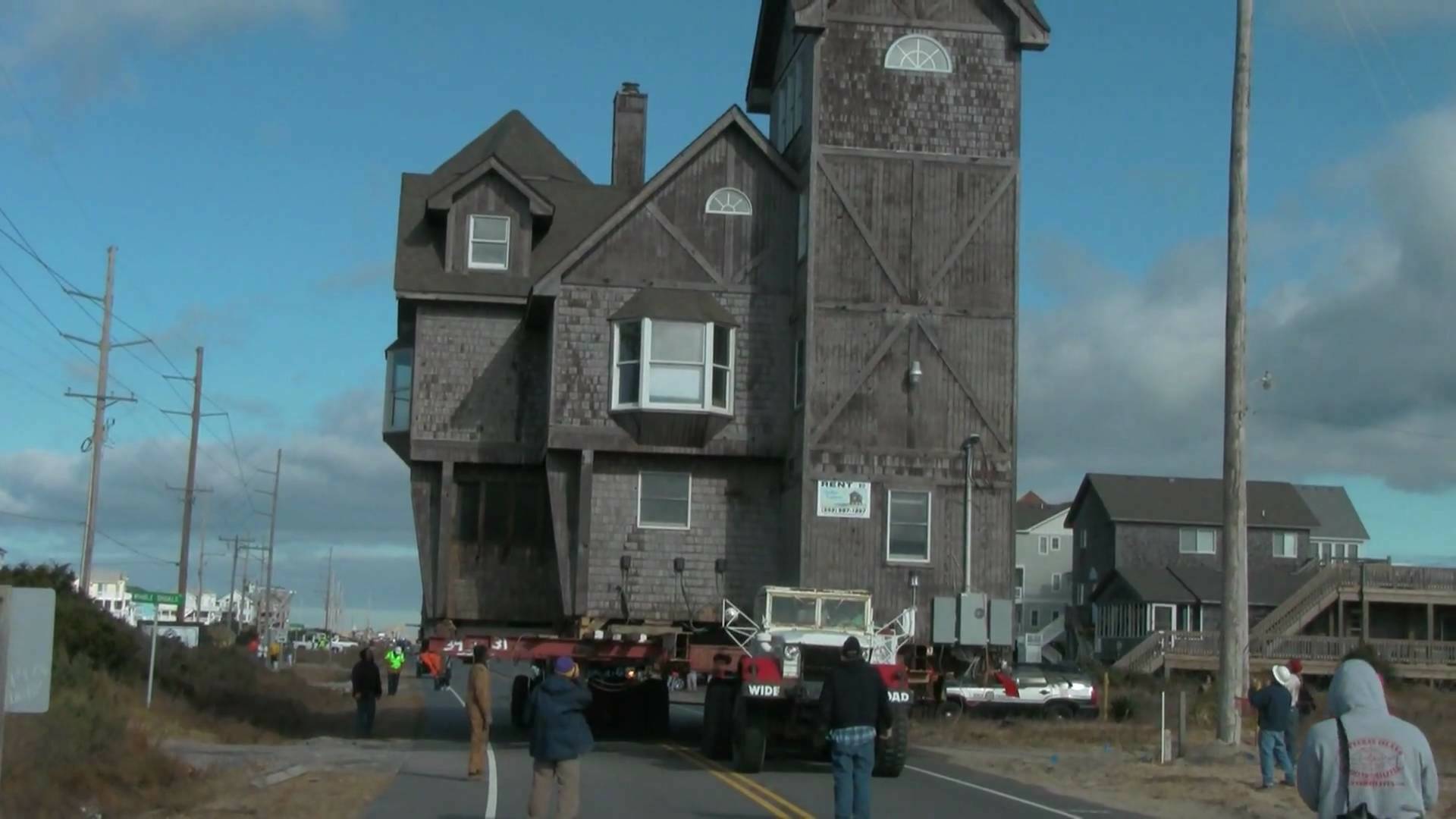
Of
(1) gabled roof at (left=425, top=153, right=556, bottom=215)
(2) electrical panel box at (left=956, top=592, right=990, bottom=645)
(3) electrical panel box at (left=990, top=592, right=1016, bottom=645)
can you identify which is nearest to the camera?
(2) electrical panel box at (left=956, top=592, right=990, bottom=645)

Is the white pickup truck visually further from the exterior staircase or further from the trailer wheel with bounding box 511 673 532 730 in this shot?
the exterior staircase

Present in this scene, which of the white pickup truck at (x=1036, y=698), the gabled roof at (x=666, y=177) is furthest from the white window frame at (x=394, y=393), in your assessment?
the white pickup truck at (x=1036, y=698)

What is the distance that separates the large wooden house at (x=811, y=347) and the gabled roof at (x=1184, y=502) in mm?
52406

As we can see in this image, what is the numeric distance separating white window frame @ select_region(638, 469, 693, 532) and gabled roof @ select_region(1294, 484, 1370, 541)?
67.0 meters

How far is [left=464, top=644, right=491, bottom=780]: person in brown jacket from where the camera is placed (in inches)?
862

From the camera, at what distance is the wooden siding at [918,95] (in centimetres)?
3070

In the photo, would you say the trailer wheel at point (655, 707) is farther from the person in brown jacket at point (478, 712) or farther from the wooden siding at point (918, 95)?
the wooden siding at point (918, 95)

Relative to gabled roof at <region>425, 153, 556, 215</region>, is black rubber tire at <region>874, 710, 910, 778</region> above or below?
below

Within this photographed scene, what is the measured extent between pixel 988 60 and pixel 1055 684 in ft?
62.5

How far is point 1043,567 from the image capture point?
9694 centimetres

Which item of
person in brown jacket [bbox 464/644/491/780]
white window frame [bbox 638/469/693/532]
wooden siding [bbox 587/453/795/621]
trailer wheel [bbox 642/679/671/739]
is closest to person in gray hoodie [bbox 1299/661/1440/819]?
person in brown jacket [bbox 464/644/491/780]

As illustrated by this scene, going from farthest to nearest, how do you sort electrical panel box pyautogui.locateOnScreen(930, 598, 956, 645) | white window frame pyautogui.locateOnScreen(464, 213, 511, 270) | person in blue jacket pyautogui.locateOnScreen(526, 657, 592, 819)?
1. white window frame pyautogui.locateOnScreen(464, 213, 511, 270)
2. electrical panel box pyautogui.locateOnScreen(930, 598, 956, 645)
3. person in blue jacket pyautogui.locateOnScreen(526, 657, 592, 819)

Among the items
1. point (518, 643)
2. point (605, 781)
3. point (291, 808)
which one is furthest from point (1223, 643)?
point (291, 808)

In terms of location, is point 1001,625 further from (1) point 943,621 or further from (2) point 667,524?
(2) point 667,524
